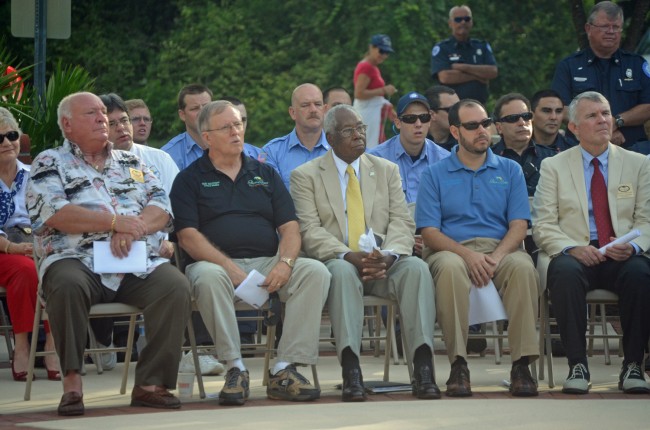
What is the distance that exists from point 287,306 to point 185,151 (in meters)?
2.92

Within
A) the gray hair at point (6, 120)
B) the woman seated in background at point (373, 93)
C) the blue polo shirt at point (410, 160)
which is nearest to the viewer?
the gray hair at point (6, 120)

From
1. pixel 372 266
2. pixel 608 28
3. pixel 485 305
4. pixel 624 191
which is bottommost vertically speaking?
pixel 485 305

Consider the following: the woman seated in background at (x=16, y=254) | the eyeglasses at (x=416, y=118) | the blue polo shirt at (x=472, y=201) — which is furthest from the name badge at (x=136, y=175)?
the eyeglasses at (x=416, y=118)

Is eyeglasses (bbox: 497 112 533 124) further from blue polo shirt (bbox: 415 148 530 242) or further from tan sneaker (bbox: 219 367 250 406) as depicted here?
tan sneaker (bbox: 219 367 250 406)

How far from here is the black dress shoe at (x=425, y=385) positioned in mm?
8766

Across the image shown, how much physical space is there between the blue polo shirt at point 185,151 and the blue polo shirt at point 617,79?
3174mm

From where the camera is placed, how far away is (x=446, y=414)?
806cm

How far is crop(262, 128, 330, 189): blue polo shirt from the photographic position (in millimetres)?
11617

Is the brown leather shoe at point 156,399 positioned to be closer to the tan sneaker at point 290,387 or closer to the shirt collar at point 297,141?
the tan sneaker at point 290,387

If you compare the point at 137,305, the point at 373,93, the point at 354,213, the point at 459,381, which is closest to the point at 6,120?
the point at 137,305

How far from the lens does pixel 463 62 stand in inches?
589

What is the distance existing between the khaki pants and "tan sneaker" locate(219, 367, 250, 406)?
132 centimetres

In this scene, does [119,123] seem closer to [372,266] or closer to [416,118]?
[416,118]

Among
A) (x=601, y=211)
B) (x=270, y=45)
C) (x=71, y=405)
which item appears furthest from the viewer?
(x=270, y=45)
